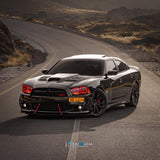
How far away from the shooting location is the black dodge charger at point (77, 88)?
8.82 m

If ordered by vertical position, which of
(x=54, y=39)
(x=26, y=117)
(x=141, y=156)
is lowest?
(x=54, y=39)

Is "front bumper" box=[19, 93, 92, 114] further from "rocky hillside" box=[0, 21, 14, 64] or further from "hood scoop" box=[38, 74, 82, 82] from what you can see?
"rocky hillside" box=[0, 21, 14, 64]

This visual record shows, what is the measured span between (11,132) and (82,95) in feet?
6.20

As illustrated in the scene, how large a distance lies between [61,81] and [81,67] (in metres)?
1.32

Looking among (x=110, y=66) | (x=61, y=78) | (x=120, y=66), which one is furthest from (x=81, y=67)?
(x=120, y=66)

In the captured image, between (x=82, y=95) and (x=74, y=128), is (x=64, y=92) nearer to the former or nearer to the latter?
(x=82, y=95)

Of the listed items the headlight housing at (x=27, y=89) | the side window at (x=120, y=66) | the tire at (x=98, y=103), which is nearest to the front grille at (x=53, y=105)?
the headlight housing at (x=27, y=89)

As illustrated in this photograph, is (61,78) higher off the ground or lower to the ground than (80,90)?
higher

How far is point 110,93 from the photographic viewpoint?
32.6 ft

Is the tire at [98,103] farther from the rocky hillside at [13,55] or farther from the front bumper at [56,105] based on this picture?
the rocky hillside at [13,55]

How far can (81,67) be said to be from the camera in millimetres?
10180

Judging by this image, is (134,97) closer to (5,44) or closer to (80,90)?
(80,90)

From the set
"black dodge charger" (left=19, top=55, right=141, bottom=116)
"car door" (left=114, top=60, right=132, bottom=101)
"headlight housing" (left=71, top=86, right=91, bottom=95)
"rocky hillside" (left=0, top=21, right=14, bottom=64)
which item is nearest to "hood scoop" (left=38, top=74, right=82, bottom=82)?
"black dodge charger" (left=19, top=55, right=141, bottom=116)

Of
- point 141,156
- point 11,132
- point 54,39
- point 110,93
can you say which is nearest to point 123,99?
point 110,93
